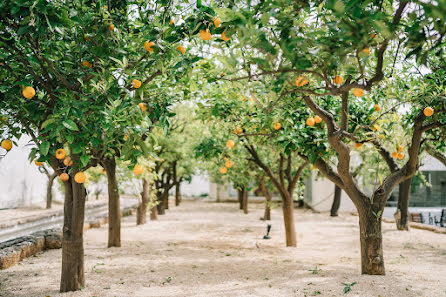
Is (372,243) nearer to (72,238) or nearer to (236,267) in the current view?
(236,267)

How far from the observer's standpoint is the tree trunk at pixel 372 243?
450 cm

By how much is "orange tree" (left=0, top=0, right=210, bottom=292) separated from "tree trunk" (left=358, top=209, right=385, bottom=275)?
3.13 meters

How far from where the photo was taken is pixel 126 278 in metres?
4.83

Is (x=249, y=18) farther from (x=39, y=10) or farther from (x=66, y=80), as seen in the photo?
(x=66, y=80)

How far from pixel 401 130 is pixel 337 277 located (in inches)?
99.2

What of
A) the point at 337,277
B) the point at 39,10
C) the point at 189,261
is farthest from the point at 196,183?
the point at 39,10

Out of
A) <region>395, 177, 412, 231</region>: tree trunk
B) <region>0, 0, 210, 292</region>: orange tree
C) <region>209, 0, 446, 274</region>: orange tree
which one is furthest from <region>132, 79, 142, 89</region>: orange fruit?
<region>395, 177, 412, 231</region>: tree trunk

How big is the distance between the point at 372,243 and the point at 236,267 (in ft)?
7.45

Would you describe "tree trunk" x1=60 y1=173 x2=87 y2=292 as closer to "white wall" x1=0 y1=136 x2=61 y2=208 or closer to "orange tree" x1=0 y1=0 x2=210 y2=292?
"orange tree" x1=0 y1=0 x2=210 y2=292

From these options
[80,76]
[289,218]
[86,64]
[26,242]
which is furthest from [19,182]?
[86,64]

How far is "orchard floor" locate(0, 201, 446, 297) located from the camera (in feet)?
13.6

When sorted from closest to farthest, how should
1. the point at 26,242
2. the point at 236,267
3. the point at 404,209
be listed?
1. the point at 236,267
2. the point at 26,242
3. the point at 404,209

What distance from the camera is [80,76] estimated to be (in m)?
3.27

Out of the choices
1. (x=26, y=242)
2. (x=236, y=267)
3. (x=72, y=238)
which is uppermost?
(x=72, y=238)
